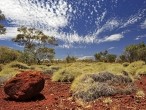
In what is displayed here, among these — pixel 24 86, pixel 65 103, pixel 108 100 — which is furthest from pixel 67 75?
pixel 108 100

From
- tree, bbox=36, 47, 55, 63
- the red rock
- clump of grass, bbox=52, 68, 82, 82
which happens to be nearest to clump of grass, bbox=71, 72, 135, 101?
the red rock

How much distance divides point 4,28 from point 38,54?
907 inches

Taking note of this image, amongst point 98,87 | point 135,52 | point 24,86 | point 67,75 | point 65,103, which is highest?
point 135,52

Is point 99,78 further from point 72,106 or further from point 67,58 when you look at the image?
point 67,58

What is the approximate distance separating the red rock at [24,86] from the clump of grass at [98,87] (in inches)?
64.1

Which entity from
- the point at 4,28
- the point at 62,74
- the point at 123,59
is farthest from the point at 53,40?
the point at 62,74

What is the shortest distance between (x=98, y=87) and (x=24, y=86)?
122 inches

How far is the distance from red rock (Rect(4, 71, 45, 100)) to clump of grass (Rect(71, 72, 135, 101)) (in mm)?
1629

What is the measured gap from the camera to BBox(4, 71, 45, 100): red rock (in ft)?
44.5

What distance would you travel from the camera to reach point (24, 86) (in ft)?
44.6

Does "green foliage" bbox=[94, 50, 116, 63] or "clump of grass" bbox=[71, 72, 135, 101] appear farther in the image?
"green foliage" bbox=[94, 50, 116, 63]

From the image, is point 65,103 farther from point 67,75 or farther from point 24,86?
point 67,75

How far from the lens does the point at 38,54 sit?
6425 centimetres

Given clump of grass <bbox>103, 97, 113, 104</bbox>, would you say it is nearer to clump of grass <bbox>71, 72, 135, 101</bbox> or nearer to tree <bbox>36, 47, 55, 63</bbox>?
clump of grass <bbox>71, 72, 135, 101</bbox>
